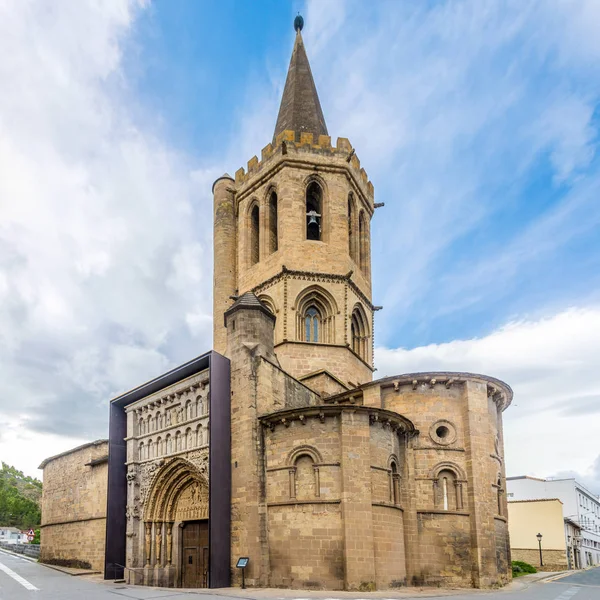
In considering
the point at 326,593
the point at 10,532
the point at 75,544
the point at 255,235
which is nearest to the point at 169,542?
the point at 326,593

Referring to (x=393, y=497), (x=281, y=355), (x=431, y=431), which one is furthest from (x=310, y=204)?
(x=393, y=497)

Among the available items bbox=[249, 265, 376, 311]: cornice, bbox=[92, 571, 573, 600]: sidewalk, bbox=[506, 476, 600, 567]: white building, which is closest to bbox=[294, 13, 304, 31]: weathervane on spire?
bbox=[249, 265, 376, 311]: cornice

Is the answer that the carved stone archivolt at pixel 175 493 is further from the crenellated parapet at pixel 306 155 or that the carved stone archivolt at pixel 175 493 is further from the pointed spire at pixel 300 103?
the pointed spire at pixel 300 103

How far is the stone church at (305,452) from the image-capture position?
19.4m

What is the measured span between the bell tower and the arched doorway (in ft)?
22.6

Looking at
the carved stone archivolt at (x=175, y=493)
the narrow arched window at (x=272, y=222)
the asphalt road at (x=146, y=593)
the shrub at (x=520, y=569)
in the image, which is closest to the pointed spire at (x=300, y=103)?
the narrow arched window at (x=272, y=222)

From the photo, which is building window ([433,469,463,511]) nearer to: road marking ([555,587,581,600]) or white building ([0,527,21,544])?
road marking ([555,587,581,600])

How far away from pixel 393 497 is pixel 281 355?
933 centimetres

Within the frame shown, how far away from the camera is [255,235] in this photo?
108 feet

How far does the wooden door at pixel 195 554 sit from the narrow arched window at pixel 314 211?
1462cm

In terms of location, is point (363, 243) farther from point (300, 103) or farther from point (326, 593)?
point (326, 593)

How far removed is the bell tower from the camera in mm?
28688

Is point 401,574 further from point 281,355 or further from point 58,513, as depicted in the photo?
point 58,513

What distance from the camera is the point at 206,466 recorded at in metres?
21.5
